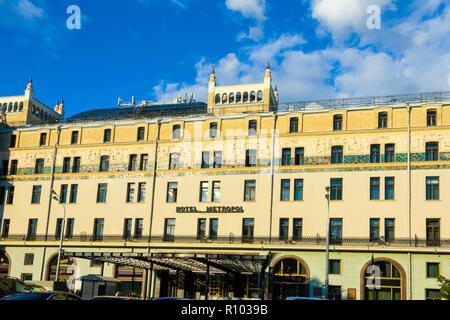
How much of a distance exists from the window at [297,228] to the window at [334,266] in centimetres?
398

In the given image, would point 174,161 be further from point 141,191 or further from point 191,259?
point 191,259

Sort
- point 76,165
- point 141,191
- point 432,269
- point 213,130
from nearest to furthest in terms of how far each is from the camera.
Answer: point 432,269 < point 213,130 < point 141,191 < point 76,165

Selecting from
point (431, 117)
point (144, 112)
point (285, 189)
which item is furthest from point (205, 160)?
point (431, 117)

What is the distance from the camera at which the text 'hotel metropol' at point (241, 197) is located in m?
45.9

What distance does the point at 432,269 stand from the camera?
4428 cm

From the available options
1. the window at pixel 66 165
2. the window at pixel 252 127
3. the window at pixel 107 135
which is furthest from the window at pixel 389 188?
the window at pixel 66 165

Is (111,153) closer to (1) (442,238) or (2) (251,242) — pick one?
(2) (251,242)

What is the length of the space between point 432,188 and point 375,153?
19.8 ft

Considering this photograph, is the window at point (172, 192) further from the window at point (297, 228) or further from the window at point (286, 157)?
the window at point (297, 228)

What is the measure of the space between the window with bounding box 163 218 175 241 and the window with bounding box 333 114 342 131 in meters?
19.1

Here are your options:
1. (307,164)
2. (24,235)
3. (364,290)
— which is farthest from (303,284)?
(24,235)

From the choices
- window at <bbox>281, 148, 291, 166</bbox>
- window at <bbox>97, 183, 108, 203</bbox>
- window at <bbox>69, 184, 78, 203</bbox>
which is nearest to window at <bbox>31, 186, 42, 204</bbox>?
window at <bbox>69, 184, 78, 203</bbox>
